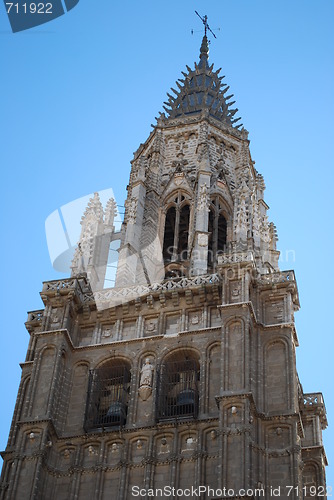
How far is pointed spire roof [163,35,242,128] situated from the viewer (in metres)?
60.4

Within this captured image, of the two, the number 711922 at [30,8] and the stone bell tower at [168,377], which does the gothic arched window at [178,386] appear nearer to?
the stone bell tower at [168,377]

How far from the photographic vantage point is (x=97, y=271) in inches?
1923

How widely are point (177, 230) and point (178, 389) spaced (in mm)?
12183

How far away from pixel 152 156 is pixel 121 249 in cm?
826

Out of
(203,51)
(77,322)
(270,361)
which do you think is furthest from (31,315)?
(203,51)

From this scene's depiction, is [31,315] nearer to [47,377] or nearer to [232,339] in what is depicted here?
[47,377]

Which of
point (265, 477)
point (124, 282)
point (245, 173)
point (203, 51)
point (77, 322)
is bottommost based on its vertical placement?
point (265, 477)

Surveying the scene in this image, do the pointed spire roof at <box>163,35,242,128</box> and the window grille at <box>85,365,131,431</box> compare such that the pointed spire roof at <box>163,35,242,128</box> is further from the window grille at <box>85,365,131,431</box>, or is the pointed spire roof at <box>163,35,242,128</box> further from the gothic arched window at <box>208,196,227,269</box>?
the window grille at <box>85,365,131,431</box>

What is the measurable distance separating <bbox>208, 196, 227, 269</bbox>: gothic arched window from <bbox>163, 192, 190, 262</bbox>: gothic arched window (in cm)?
116

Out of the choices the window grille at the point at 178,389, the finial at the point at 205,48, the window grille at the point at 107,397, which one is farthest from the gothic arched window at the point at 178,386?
the finial at the point at 205,48

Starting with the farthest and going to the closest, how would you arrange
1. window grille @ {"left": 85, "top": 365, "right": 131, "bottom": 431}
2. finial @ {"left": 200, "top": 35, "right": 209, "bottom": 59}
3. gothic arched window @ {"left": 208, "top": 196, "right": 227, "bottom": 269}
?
finial @ {"left": 200, "top": 35, "right": 209, "bottom": 59}, gothic arched window @ {"left": 208, "top": 196, "right": 227, "bottom": 269}, window grille @ {"left": 85, "top": 365, "right": 131, "bottom": 431}

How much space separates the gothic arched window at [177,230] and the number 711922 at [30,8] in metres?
13.5

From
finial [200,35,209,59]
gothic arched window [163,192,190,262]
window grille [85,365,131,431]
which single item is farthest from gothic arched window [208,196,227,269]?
finial [200,35,209,59]

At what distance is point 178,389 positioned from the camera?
41.2 meters
